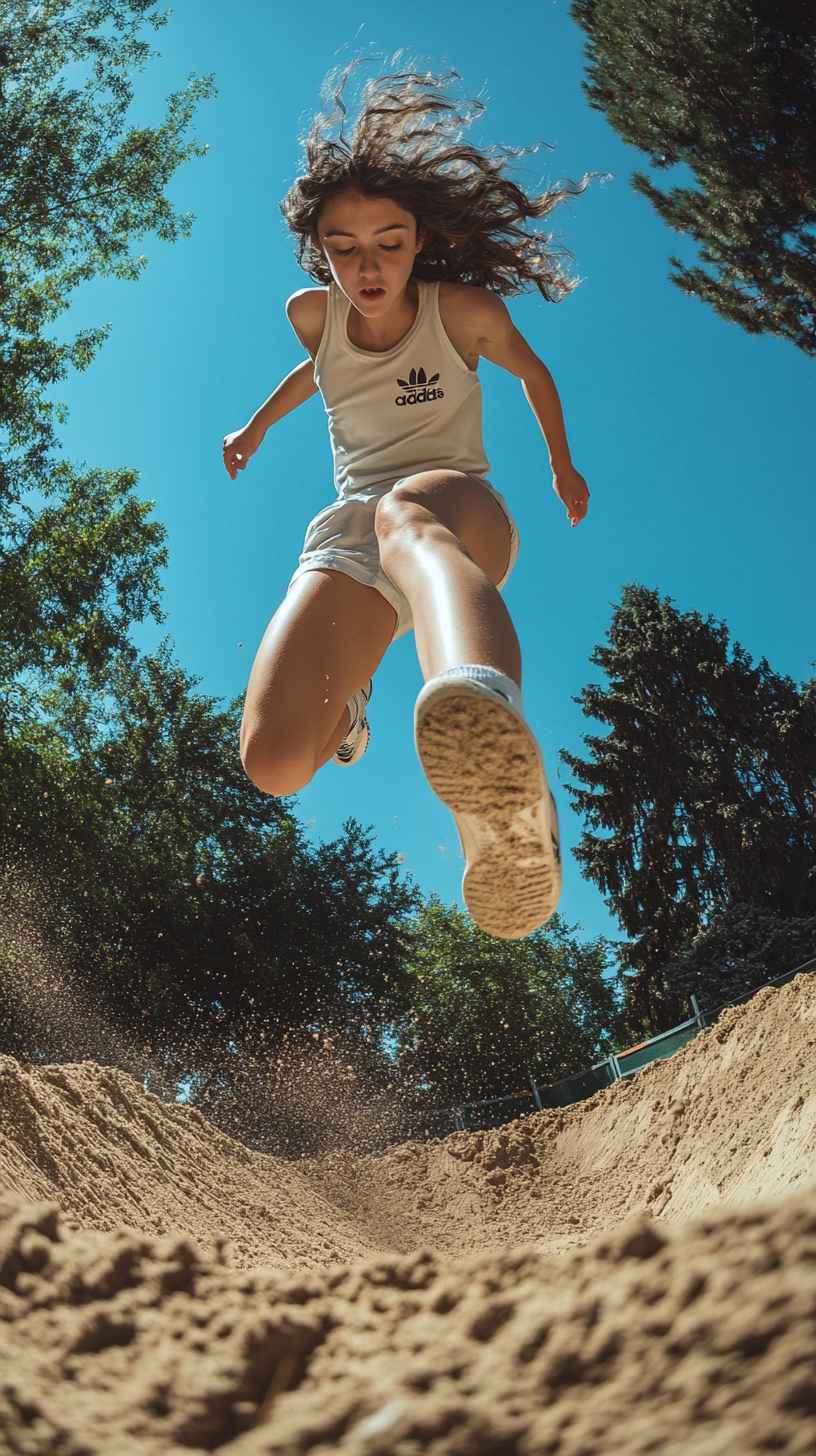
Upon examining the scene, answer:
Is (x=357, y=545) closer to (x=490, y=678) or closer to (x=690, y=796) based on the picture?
(x=490, y=678)

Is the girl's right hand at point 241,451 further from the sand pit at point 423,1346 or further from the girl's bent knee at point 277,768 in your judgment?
the sand pit at point 423,1346

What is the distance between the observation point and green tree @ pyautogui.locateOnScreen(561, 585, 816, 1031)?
2177 centimetres

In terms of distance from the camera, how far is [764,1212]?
1038mm

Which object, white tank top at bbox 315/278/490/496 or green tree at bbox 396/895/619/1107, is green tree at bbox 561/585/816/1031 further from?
white tank top at bbox 315/278/490/496

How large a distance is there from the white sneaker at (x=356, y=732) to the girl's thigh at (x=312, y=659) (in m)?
0.22

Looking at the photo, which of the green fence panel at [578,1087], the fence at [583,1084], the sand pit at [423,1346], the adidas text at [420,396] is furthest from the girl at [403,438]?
the green fence panel at [578,1087]

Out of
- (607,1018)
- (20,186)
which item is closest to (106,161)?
(20,186)

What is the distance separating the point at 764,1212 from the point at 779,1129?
4.87 metres

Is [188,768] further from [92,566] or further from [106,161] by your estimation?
[106,161]

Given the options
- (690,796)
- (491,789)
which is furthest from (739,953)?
(491,789)

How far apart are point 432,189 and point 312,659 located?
1.80 meters

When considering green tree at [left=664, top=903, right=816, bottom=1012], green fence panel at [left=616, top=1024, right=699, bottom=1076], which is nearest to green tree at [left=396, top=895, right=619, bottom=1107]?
green tree at [left=664, top=903, right=816, bottom=1012]

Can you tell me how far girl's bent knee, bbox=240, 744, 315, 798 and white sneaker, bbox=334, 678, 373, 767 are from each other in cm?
40

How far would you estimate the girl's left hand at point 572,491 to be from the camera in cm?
385
